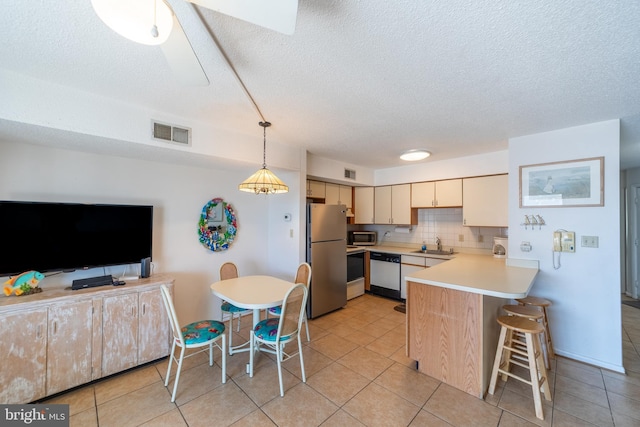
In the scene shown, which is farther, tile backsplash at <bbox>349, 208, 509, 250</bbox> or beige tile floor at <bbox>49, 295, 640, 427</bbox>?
tile backsplash at <bbox>349, 208, 509, 250</bbox>

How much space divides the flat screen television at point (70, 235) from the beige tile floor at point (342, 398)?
3.51 ft

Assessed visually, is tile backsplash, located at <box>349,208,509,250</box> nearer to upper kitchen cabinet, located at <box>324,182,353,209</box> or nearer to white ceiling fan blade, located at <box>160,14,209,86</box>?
upper kitchen cabinet, located at <box>324,182,353,209</box>

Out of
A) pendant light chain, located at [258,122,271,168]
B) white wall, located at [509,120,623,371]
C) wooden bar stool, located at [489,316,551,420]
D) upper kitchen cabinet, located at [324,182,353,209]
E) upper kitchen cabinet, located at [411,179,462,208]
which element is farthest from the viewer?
upper kitchen cabinet, located at [324,182,353,209]

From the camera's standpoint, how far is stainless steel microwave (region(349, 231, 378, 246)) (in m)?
4.89

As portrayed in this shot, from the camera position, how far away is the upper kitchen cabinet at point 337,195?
4.39m

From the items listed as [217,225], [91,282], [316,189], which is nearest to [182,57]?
[91,282]

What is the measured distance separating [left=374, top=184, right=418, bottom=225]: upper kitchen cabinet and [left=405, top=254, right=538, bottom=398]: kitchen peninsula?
1987 mm

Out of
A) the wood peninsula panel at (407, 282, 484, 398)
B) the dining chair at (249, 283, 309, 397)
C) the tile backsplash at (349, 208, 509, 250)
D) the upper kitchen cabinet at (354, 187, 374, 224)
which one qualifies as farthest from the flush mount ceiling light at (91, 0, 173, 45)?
the tile backsplash at (349, 208, 509, 250)

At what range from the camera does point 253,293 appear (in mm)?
2422

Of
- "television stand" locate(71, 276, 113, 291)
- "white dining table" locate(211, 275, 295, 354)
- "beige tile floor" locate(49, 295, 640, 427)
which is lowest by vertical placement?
"beige tile floor" locate(49, 295, 640, 427)

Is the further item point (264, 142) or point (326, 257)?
point (326, 257)

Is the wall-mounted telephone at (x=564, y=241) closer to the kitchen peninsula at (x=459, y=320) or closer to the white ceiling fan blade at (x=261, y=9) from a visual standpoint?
the kitchen peninsula at (x=459, y=320)

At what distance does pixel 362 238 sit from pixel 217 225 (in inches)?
105

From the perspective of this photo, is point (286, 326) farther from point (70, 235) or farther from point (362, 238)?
point (362, 238)
